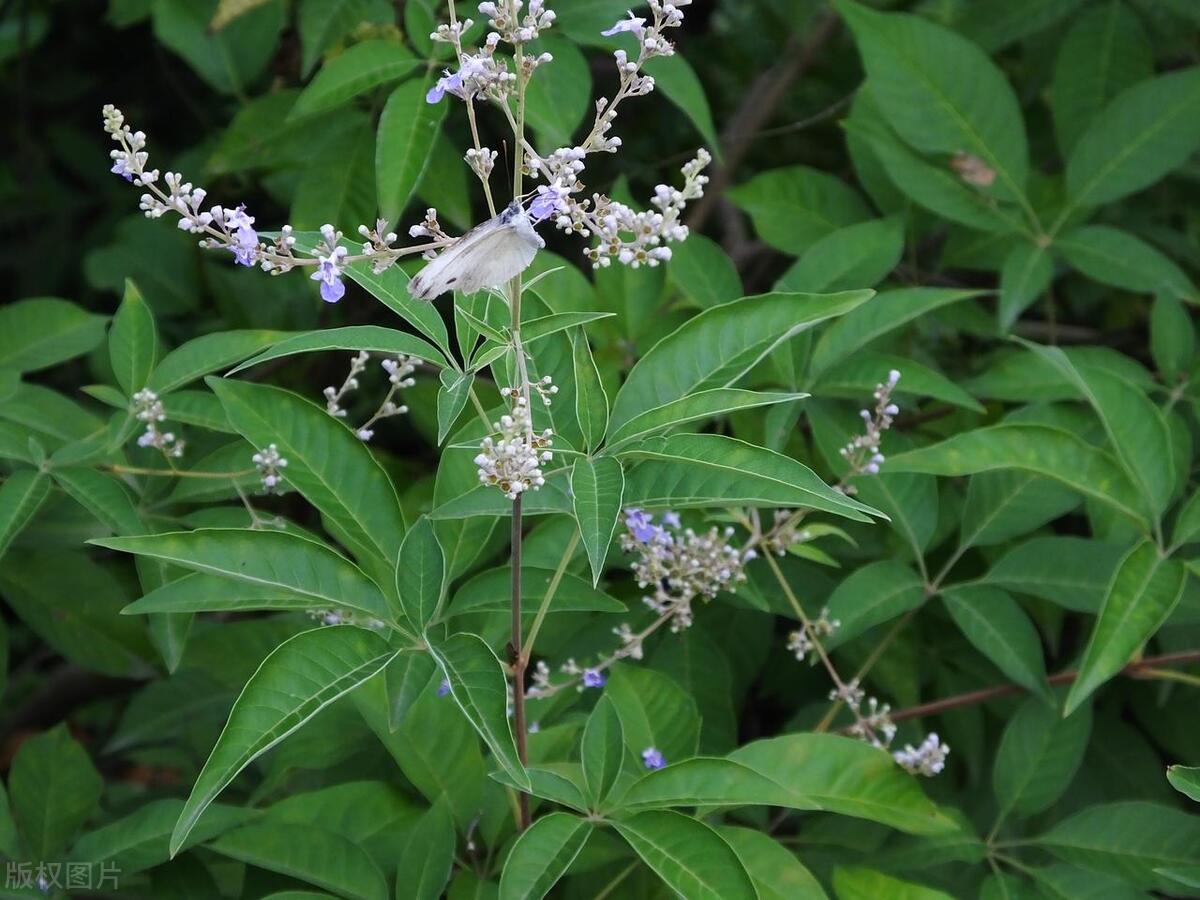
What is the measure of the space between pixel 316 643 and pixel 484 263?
0.44m

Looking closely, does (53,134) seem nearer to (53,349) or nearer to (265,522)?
(53,349)

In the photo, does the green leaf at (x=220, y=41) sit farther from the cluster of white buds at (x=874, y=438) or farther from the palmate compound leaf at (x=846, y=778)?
the palmate compound leaf at (x=846, y=778)

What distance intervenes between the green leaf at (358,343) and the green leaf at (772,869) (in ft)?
2.34

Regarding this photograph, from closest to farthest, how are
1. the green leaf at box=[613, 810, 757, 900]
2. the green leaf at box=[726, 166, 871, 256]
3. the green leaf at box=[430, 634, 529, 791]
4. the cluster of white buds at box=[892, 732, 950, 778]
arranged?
the green leaf at box=[430, 634, 529, 791] → the green leaf at box=[613, 810, 757, 900] → the cluster of white buds at box=[892, 732, 950, 778] → the green leaf at box=[726, 166, 871, 256]

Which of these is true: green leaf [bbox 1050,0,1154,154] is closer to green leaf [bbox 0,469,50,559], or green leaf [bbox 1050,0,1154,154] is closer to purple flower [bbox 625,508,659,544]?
purple flower [bbox 625,508,659,544]

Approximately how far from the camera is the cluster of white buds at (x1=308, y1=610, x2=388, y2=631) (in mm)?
1393

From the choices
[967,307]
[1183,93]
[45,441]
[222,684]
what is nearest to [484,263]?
[45,441]

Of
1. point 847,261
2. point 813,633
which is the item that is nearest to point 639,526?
point 813,633

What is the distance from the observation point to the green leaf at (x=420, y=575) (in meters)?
1.33

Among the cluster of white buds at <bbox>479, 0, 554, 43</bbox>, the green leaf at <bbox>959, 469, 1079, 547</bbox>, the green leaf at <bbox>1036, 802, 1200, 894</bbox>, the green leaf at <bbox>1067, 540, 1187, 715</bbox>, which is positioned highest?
the cluster of white buds at <bbox>479, 0, 554, 43</bbox>

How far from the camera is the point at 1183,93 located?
224cm

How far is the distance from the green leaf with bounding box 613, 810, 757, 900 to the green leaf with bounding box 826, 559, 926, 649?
48 centimetres

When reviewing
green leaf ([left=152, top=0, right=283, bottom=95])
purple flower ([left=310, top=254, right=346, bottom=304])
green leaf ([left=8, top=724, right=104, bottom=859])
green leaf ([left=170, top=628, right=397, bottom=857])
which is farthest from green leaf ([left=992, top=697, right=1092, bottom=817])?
green leaf ([left=152, top=0, right=283, bottom=95])

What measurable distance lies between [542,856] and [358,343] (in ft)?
1.95
